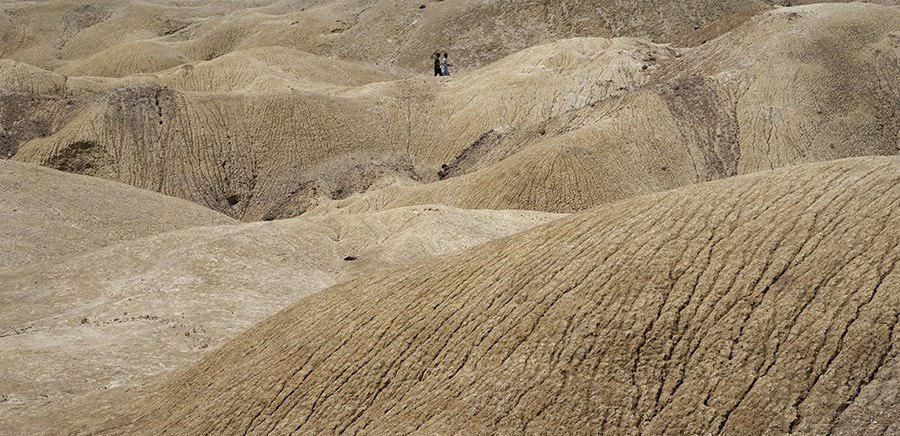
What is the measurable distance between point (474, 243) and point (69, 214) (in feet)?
48.2

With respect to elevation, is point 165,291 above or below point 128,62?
below

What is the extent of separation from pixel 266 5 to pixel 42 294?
8494 cm

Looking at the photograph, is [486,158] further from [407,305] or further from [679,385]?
[679,385]

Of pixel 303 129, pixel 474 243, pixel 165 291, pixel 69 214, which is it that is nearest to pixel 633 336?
pixel 474 243

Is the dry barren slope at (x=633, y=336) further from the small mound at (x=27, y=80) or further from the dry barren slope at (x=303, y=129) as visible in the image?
the small mound at (x=27, y=80)

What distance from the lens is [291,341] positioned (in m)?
14.0

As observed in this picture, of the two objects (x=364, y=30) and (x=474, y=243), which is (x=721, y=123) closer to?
(x=474, y=243)

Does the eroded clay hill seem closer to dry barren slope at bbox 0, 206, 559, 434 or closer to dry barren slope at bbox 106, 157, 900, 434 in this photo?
dry barren slope at bbox 0, 206, 559, 434

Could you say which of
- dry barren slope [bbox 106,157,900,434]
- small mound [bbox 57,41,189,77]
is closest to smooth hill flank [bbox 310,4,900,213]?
dry barren slope [bbox 106,157,900,434]

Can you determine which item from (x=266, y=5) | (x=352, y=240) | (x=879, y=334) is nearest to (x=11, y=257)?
(x=352, y=240)

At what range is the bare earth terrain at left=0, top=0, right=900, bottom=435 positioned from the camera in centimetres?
1073

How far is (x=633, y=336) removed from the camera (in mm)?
11133

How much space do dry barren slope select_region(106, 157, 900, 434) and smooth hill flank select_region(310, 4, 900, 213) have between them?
62.3ft

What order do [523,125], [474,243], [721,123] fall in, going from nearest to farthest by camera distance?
[474,243] < [721,123] < [523,125]
